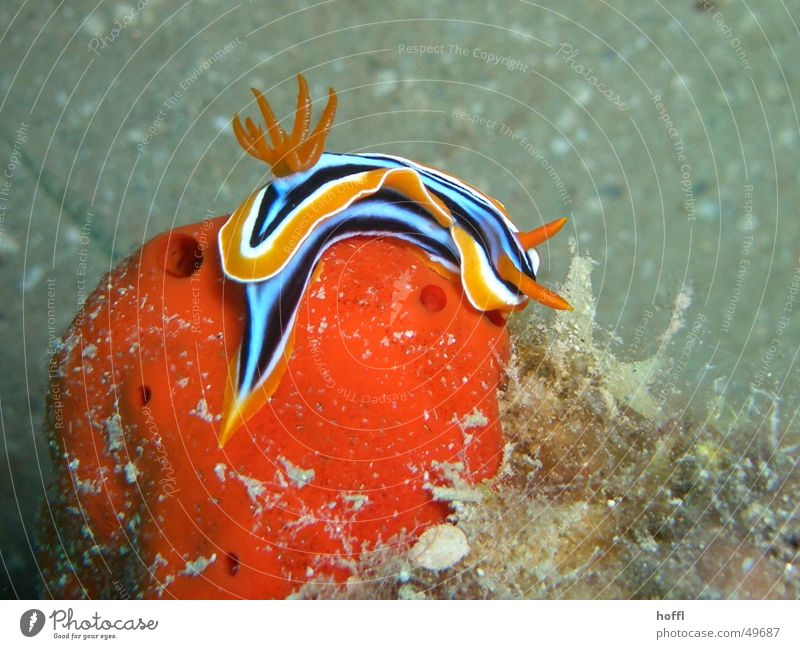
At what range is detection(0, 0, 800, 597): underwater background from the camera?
3.51m

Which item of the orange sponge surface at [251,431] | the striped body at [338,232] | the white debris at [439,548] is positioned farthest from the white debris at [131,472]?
the white debris at [439,548]

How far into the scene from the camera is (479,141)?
402cm

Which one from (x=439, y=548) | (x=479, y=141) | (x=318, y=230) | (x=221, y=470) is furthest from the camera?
(x=479, y=141)

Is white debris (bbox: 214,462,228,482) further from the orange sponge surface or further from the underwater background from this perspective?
the underwater background

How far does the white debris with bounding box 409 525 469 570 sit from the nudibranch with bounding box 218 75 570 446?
627 mm

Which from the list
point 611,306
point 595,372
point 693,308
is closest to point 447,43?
point 611,306

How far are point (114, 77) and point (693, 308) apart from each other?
437cm

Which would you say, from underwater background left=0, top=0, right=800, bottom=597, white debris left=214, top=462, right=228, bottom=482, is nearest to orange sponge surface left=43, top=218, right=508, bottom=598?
white debris left=214, top=462, right=228, bottom=482

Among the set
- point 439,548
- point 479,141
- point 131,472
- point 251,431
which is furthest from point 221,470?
point 479,141

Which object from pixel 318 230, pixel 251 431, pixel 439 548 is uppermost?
pixel 318 230

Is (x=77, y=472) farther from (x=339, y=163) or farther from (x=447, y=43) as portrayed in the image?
(x=447, y=43)

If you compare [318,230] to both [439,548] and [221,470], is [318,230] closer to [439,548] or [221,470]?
[221,470]

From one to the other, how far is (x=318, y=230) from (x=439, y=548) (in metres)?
1.04
